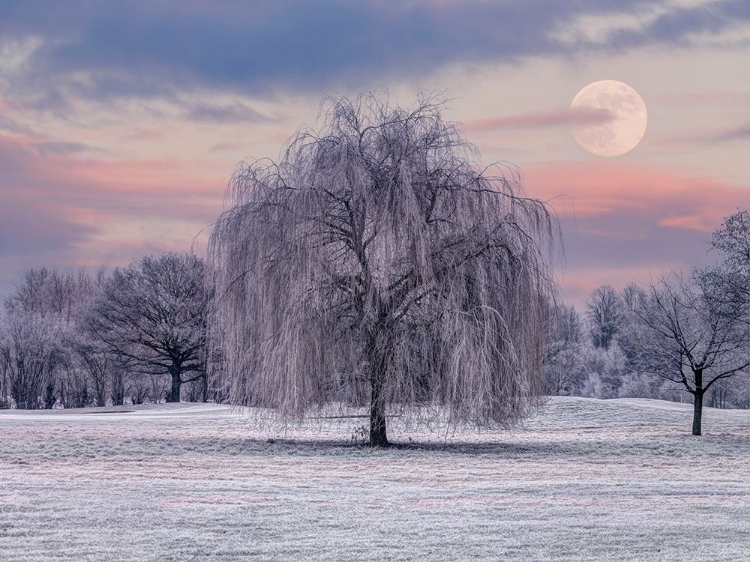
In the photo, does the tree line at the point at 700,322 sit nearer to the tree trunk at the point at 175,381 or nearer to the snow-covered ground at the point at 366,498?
the snow-covered ground at the point at 366,498

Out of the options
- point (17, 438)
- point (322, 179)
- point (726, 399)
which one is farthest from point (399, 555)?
point (726, 399)

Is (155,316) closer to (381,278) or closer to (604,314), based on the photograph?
(381,278)

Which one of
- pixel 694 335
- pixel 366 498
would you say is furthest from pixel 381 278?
pixel 694 335

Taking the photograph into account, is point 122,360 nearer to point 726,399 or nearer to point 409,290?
point 409,290

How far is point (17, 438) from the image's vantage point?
2405 centimetres

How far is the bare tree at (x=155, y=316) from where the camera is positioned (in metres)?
53.4

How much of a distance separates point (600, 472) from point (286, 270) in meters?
7.91

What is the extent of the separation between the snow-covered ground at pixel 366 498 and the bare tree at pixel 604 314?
210ft

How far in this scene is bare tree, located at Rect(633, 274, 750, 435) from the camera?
2773 centimetres

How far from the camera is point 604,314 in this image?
90.4 m

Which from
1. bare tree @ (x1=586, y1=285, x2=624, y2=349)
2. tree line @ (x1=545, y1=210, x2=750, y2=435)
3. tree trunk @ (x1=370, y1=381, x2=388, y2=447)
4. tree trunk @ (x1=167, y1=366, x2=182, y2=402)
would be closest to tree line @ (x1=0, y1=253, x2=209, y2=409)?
tree trunk @ (x1=167, y1=366, x2=182, y2=402)

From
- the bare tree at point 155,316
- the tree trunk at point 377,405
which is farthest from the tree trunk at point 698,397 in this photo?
the bare tree at point 155,316

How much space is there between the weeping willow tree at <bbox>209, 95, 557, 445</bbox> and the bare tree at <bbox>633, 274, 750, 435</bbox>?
27.1 feet

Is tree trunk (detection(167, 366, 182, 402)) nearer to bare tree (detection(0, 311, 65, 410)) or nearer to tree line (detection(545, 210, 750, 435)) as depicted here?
bare tree (detection(0, 311, 65, 410))
